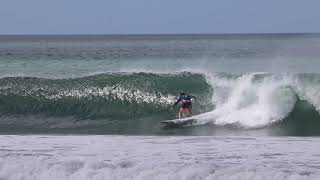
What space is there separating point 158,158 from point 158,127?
6.28 m

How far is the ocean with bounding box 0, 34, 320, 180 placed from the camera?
424 inches

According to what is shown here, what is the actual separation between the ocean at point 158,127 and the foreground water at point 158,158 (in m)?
0.02

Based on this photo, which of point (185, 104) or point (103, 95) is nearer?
point (185, 104)

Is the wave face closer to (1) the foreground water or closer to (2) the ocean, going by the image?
(2) the ocean

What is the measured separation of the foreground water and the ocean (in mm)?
19

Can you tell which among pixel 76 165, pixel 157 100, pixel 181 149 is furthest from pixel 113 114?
pixel 76 165

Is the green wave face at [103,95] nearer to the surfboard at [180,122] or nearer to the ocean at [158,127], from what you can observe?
the ocean at [158,127]

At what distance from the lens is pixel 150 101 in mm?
21469

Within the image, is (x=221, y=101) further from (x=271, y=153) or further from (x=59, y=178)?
(x=59, y=178)

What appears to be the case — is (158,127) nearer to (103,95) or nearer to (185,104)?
(185,104)

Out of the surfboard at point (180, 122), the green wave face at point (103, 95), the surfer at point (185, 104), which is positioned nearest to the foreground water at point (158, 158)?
the surfboard at point (180, 122)

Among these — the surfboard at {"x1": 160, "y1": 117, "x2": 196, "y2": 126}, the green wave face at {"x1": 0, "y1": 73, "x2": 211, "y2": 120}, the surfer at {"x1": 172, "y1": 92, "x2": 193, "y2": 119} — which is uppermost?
the green wave face at {"x1": 0, "y1": 73, "x2": 211, "y2": 120}

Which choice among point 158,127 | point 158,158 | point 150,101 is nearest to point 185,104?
point 158,127

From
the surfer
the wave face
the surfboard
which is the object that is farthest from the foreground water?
the surfer
